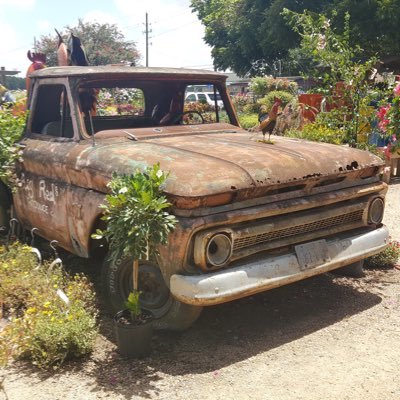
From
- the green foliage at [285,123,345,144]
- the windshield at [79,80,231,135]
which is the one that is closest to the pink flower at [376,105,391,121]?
the green foliage at [285,123,345,144]

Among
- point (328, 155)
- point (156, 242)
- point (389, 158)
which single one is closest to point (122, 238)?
point (156, 242)

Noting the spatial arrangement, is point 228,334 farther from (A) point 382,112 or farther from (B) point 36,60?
(B) point 36,60

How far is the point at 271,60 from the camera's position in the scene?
111 feet

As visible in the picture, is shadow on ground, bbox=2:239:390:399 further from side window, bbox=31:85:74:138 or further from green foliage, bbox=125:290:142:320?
side window, bbox=31:85:74:138

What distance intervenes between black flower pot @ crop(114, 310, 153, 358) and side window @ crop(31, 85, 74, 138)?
2.11 m

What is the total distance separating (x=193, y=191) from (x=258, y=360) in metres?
1.25

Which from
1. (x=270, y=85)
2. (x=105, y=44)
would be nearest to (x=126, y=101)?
(x=270, y=85)

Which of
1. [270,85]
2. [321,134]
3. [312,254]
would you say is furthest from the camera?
[270,85]

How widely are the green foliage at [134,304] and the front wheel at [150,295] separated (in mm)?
300

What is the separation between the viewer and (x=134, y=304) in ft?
11.2

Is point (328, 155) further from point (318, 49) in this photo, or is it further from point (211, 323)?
point (318, 49)

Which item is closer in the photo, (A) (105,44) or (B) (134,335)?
(B) (134,335)

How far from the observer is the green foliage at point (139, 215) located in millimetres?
3168

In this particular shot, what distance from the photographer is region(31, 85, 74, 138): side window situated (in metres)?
4.98
